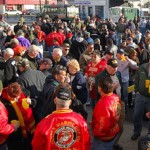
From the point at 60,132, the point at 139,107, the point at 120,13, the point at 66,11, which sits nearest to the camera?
the point at 60,132

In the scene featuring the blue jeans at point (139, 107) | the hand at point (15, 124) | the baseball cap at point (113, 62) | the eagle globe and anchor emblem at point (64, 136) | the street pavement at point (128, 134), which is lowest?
the street pavement at point (128, 134)

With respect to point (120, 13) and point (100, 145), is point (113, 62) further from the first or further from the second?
point (120, 13)

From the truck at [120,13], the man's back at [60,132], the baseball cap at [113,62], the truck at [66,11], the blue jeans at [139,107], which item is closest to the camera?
the man's back at [60,132]

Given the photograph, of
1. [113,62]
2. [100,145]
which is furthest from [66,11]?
[100,145]

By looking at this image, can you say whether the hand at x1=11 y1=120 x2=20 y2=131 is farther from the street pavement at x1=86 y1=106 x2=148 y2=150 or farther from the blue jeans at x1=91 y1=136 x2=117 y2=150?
the street pavement at x1=86 y1=106 x2=148 y2=150

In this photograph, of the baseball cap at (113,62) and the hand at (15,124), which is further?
the baseball cap at (113,62)

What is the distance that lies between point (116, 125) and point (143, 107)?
2031mm

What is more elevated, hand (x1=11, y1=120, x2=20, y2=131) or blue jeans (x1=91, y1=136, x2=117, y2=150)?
hand (x1=11, y1=120, x2=20, y2=131)

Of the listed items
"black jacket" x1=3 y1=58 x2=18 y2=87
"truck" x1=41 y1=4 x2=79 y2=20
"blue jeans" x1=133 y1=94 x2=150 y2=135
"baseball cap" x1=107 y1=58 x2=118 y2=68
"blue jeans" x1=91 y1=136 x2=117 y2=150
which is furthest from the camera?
"truck" x1=41 y1=4 x2=79 y2=20

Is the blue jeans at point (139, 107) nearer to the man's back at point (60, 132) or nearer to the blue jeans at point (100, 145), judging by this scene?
the blue jeans at point (100, 145)

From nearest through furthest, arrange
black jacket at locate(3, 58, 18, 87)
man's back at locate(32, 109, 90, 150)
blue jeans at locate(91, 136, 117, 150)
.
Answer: man's back at locate(32, 109, 90, 150), blue jeans at locate(91, 136, 117, 150), black jacket at locate(3, 58, 18, 87)

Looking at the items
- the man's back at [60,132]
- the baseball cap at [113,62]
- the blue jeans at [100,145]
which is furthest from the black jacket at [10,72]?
the man's back at [60,132]

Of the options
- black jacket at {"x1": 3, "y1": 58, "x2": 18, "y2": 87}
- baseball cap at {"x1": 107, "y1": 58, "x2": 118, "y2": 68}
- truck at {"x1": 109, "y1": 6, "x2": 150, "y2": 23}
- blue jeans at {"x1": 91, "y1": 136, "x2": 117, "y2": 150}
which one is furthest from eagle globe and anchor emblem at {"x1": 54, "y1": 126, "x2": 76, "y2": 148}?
truck at {"x1": 109, "y1": 6, "x2": 150, "y2": 23}

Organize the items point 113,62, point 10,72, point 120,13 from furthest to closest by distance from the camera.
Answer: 1. point 120,13
2. point 10,72
3. point 113,62
